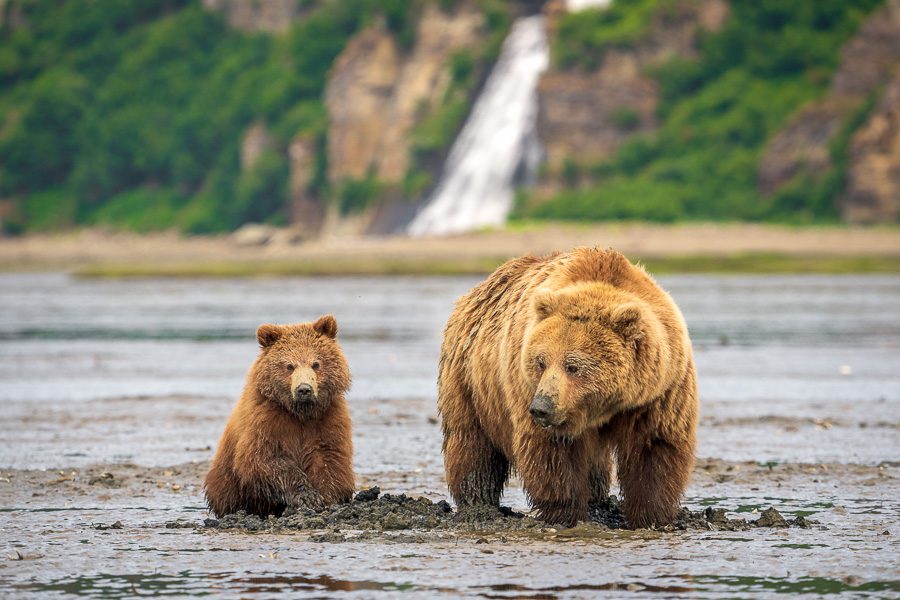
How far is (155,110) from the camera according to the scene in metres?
102

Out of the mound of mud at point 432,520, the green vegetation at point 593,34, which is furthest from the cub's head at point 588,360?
the green vegetation at point 593,34

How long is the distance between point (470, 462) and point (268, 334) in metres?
1.49

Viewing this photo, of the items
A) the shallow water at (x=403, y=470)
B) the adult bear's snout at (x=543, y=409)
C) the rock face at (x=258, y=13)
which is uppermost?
the rock face at (x=258, y=13)

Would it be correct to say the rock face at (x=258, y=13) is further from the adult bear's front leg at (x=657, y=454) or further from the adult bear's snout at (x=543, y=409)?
the adult bear's snout at (x=543, y=409)

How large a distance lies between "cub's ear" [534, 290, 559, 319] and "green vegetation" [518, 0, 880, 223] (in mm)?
52751

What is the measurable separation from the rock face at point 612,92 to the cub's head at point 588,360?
196 feet

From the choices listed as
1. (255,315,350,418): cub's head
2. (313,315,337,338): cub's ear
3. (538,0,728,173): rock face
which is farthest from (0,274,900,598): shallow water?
(538,0,728,173): rock face

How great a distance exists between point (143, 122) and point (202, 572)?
94744 millimetres

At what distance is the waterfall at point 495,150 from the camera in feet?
225

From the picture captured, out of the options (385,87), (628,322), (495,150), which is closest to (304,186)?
(385,87)

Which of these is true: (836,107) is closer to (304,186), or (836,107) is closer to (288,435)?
(304,186)

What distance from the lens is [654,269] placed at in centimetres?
4988

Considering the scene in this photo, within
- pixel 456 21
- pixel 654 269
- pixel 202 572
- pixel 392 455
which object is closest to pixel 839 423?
pixel 392 455

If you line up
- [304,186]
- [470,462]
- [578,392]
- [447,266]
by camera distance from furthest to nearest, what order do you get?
[304,186]
[447,266]
[470,462]
[578,392]
